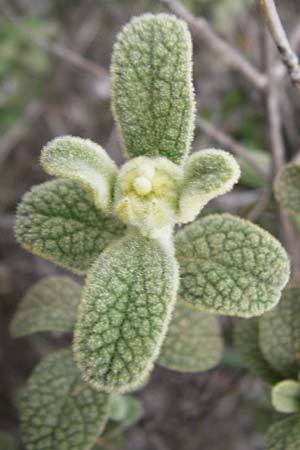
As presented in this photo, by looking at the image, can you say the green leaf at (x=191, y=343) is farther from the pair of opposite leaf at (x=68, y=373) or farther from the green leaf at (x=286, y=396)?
the green leaf at (x=286, y=396)

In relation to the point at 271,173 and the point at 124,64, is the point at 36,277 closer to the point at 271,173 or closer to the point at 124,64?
the point at 271,173

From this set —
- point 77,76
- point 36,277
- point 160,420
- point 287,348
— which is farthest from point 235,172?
point 77,76

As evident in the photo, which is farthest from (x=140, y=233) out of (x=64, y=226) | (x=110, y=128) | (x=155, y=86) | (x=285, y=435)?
(x=110, y=128)

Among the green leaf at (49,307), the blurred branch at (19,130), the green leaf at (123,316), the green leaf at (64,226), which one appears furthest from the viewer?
the blurred branch at (19,130)

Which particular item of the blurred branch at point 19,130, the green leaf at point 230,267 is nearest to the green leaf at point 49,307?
the green leaf at point 230,267

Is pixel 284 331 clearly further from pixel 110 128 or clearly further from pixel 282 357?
pixel 110 128

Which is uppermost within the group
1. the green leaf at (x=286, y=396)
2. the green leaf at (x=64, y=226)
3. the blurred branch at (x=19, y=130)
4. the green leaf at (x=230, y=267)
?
the green leaf at (x=230, y=267)
